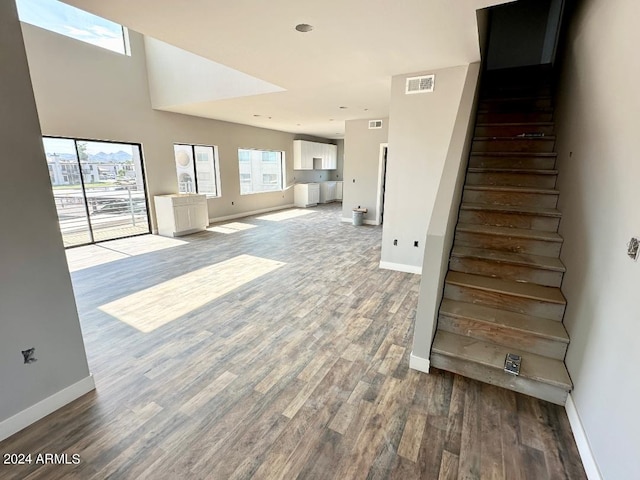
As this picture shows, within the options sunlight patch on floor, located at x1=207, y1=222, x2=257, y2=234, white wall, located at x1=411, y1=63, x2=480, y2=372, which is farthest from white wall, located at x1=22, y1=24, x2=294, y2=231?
white wall, located at x1=411, y1=63, x2=480, y2=372

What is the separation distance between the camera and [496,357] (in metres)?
2.13

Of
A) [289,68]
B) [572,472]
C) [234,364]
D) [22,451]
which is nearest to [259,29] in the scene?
[289,68]

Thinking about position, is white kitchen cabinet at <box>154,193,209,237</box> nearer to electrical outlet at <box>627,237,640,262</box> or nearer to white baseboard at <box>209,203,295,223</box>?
white baseboard at <box>209,203,295,223</box>

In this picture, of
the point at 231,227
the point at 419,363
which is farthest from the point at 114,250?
the point at 419,363

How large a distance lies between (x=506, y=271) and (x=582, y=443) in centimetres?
126

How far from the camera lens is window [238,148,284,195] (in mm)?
8875

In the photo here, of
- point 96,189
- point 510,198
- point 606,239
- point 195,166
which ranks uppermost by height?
point 195,166

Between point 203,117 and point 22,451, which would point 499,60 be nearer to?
point 203,117

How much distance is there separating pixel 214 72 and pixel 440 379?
5.40 metres

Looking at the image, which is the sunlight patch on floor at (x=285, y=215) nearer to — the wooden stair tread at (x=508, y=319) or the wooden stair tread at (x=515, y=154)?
the wooden stair tread at (x=515, y=154)

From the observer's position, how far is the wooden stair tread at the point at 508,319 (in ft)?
6.88

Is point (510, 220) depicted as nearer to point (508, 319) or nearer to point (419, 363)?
point (508, 319)

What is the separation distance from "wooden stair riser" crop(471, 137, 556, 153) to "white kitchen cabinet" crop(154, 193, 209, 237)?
553 cm

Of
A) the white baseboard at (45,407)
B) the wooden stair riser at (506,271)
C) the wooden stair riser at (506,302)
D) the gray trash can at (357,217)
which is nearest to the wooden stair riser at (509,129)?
the wooden stair riser at (506,271)
